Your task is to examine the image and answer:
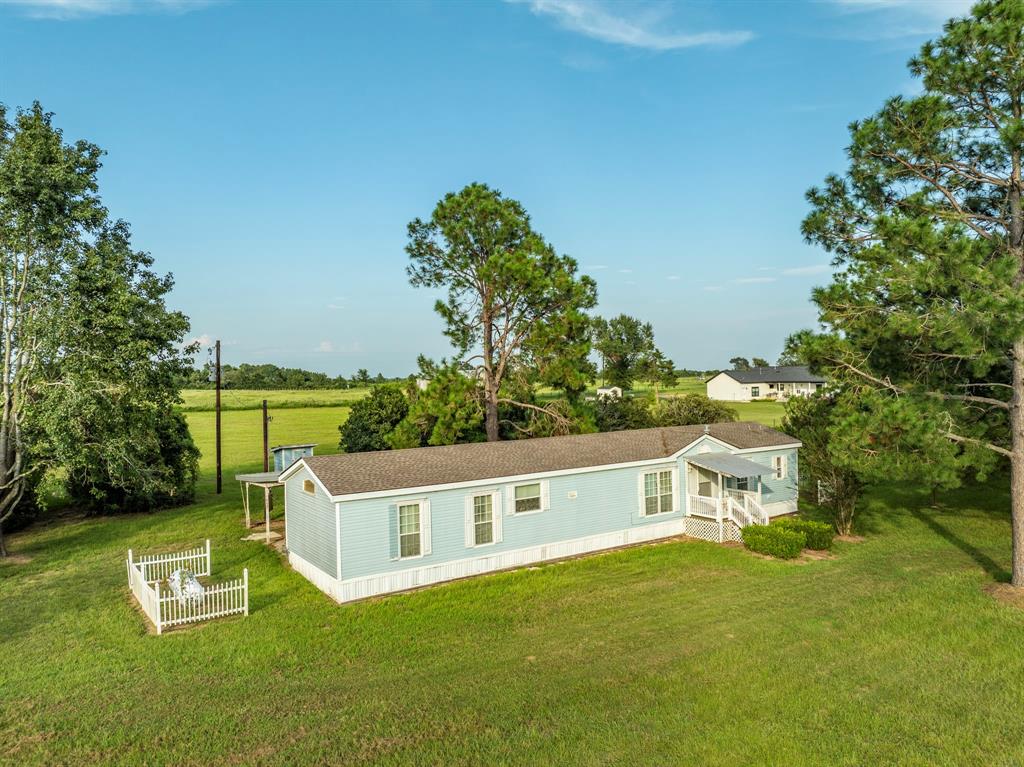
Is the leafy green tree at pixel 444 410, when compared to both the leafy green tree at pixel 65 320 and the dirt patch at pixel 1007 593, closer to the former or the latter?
the leafy green tree at pixel 65 320

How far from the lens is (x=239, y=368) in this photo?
12038 centimetres

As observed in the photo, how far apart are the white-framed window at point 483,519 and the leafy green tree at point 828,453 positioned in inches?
340

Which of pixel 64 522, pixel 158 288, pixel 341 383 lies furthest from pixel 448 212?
pixel 341 383

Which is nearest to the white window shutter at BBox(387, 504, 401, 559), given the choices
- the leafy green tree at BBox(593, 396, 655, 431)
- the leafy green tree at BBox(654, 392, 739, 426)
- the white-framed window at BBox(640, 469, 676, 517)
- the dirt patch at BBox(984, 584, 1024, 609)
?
the white-framed window at BBox(640, 469, 676, 517)

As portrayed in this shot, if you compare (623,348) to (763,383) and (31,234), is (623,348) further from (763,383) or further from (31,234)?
(31,234)

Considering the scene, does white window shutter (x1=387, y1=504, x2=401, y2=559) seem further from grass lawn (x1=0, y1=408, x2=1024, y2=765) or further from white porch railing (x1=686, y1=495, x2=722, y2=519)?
white porch railing (x1=686, y1=495, x2=722, y2=519)

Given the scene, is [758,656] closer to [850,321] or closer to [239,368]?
[850,321]

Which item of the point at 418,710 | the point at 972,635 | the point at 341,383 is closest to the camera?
the point at 418,710

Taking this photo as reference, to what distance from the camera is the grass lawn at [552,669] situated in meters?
7.92

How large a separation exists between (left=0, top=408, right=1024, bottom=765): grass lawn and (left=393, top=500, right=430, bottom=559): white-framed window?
3.70 ft

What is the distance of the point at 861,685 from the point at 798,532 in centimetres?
832

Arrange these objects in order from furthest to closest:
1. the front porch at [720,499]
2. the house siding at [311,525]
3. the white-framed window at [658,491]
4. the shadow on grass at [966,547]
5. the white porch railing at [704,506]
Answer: the white-framed window at [658,491], the white porch railing at [704,506], the front porch at [720,499], the shadow on grass at [966,547], the house siding at [311,525]

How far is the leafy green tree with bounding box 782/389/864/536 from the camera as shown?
14.9 meters

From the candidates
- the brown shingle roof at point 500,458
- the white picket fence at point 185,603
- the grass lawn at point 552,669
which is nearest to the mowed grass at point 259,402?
the brown shingle roof at point 500,458
